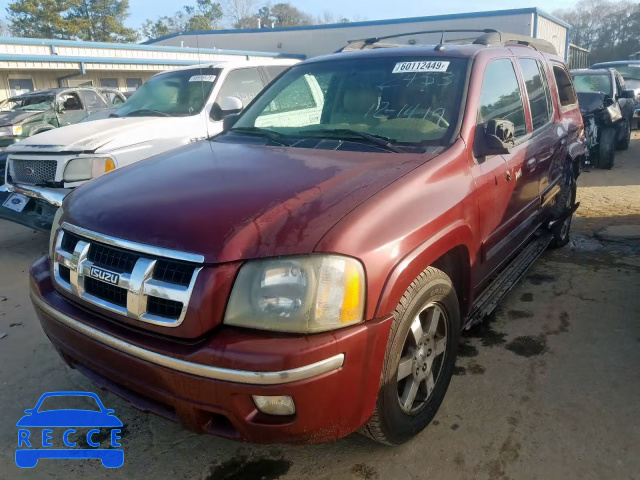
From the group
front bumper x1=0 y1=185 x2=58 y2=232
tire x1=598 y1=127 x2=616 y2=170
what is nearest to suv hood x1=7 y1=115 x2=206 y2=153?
front bumper x1=0 y1=185 x2=58 y2=232

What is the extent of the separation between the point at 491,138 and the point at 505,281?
118 centimetres

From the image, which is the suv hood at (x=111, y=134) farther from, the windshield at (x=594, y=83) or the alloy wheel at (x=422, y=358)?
the windshield at (x=594, y=83)

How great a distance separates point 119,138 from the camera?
5215 millimetres

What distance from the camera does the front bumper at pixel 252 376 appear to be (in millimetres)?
1785

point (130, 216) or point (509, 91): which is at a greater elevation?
point (509, 91)

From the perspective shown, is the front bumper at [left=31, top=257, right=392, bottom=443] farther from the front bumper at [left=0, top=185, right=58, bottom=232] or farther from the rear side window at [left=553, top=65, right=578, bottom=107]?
the rear side window at [left=553, top=65, right=578, bottom=107]

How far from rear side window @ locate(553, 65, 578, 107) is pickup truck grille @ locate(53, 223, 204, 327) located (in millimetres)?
3877

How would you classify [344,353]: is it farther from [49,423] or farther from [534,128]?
[534,128]

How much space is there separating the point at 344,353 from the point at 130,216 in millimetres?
1071

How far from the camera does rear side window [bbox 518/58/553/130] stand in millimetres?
3723

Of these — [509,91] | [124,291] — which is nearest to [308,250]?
[124,291]

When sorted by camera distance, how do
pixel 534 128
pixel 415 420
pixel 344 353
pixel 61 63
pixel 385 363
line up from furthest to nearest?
pixel 61 63 < pixel 534 128 < pixel 415 420 < pixel 385 363 < pixel 344 353

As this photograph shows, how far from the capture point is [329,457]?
2.44 metres

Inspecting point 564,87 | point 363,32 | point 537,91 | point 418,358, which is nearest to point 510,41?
point 537,91
